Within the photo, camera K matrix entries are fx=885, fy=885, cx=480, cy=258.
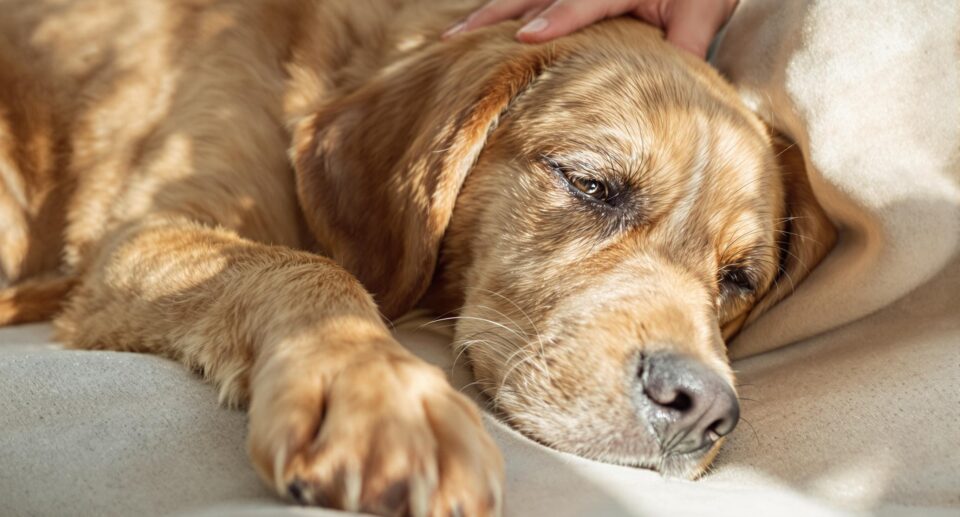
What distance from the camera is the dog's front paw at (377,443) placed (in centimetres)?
139

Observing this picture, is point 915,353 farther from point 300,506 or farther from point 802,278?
point 300,506

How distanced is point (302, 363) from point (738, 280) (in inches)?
63.0

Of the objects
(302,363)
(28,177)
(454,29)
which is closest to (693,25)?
(454,29)

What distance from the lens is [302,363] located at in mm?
1652

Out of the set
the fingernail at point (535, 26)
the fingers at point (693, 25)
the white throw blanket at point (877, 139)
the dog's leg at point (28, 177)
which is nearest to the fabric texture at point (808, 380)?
the white throw blanket at point (877, 139)

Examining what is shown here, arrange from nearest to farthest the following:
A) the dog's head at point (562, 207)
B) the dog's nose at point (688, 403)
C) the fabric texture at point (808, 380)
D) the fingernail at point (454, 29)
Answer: the fabric texture at point (808, 380)
the dog's nose at point (688, 403)
the dog's head at point (562, 207)
the fingernail at point (454, 29)

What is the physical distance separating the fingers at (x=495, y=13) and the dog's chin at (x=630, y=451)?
1.55m

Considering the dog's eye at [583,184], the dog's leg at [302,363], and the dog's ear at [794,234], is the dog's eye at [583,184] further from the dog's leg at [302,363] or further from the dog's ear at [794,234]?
the dog's leg at [302,363]

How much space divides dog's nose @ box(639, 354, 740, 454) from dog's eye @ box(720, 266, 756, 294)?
74 cm

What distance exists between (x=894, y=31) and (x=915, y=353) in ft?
2.92

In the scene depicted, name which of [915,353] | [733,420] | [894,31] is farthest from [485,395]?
[894,31]

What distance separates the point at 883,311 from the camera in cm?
249

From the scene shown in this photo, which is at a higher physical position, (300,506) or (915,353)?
(300,506)

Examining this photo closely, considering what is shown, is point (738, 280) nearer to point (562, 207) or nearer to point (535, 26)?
point (562, 207)
